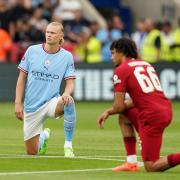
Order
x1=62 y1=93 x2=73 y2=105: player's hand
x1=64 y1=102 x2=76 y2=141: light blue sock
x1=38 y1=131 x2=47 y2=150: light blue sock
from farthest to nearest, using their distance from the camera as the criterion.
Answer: x1=38 y1=131 x2=47 y2=150: light blue sock < x1=64 y1=102 x2=76 y2=141: light blue sock < x1=62 y1=93 x2=73 y2=105: player's hand

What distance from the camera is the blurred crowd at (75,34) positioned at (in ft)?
101

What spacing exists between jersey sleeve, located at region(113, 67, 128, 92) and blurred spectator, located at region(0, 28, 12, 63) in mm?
18416

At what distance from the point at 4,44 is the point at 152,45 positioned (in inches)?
184

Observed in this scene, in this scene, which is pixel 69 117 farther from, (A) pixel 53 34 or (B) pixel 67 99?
(A) pixel 53 34

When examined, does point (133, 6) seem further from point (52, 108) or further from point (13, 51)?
point (52, 108)

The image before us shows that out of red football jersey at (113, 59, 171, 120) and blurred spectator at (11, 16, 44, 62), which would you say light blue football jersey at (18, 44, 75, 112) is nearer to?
red football jersey at (113, 59, 171, 120)

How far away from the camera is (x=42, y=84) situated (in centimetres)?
1498

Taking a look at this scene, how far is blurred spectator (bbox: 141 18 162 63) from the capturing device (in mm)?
31734

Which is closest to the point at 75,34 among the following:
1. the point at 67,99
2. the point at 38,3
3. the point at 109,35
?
the point at 109,35

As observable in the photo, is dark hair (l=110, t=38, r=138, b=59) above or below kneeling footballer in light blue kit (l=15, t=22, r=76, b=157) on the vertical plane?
above

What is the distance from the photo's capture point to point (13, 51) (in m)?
30.9

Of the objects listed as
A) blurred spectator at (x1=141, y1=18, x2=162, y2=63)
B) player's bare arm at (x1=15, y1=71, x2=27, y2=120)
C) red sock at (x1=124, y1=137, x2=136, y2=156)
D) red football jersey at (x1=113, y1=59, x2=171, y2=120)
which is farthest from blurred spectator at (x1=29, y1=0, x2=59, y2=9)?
red football jersey at (x1=113, y1=59, x2=171, y2=120)

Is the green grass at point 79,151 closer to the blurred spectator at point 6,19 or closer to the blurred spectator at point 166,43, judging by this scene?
the blurred spectator at point 6,19

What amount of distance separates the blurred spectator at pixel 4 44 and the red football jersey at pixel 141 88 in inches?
722
